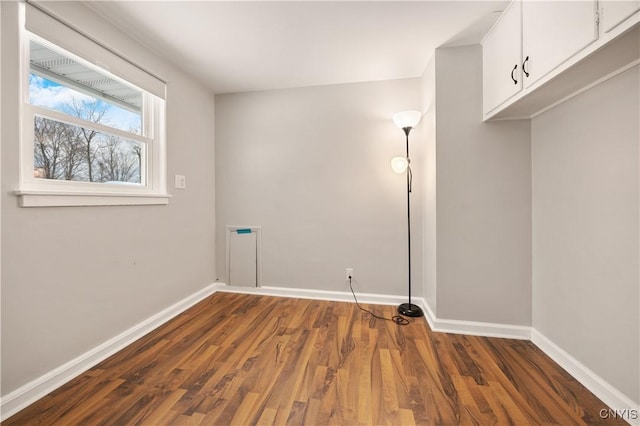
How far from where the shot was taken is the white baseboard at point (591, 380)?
4.02ft

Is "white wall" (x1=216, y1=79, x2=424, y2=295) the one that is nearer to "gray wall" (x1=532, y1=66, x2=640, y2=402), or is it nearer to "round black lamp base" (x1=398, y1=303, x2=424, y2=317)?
"round black lamp base" (x1=398, y1=303, x2=424, y2=317)

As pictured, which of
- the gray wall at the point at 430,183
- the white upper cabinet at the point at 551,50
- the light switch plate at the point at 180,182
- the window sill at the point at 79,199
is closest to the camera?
the white upper cabinet at the point at 551,50

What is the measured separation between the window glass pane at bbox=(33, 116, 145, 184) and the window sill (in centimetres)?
15

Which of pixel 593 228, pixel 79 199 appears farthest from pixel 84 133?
pixel 593 228

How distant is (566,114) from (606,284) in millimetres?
1050

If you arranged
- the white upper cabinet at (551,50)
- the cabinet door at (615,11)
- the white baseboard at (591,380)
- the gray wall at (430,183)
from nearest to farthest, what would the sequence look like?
the cabinet door at (615,11)
the white upper cabinet at (551,50)
the white baseboard at (591,380)
the gray wall at (430,183)

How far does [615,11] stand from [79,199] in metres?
2.84

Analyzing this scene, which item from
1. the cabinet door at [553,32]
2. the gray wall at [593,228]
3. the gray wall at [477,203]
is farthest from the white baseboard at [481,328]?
the cabinet door at [553,32]

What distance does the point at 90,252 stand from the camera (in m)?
1.67

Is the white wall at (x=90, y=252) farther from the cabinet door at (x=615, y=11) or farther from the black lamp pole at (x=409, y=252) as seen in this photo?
the cabinet door at (x=615, y=11)

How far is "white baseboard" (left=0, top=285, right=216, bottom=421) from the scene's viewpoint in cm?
128

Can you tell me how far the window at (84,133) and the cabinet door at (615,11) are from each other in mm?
2741

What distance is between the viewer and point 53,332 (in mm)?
1463

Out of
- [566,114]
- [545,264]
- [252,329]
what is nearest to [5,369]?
[252,329]
